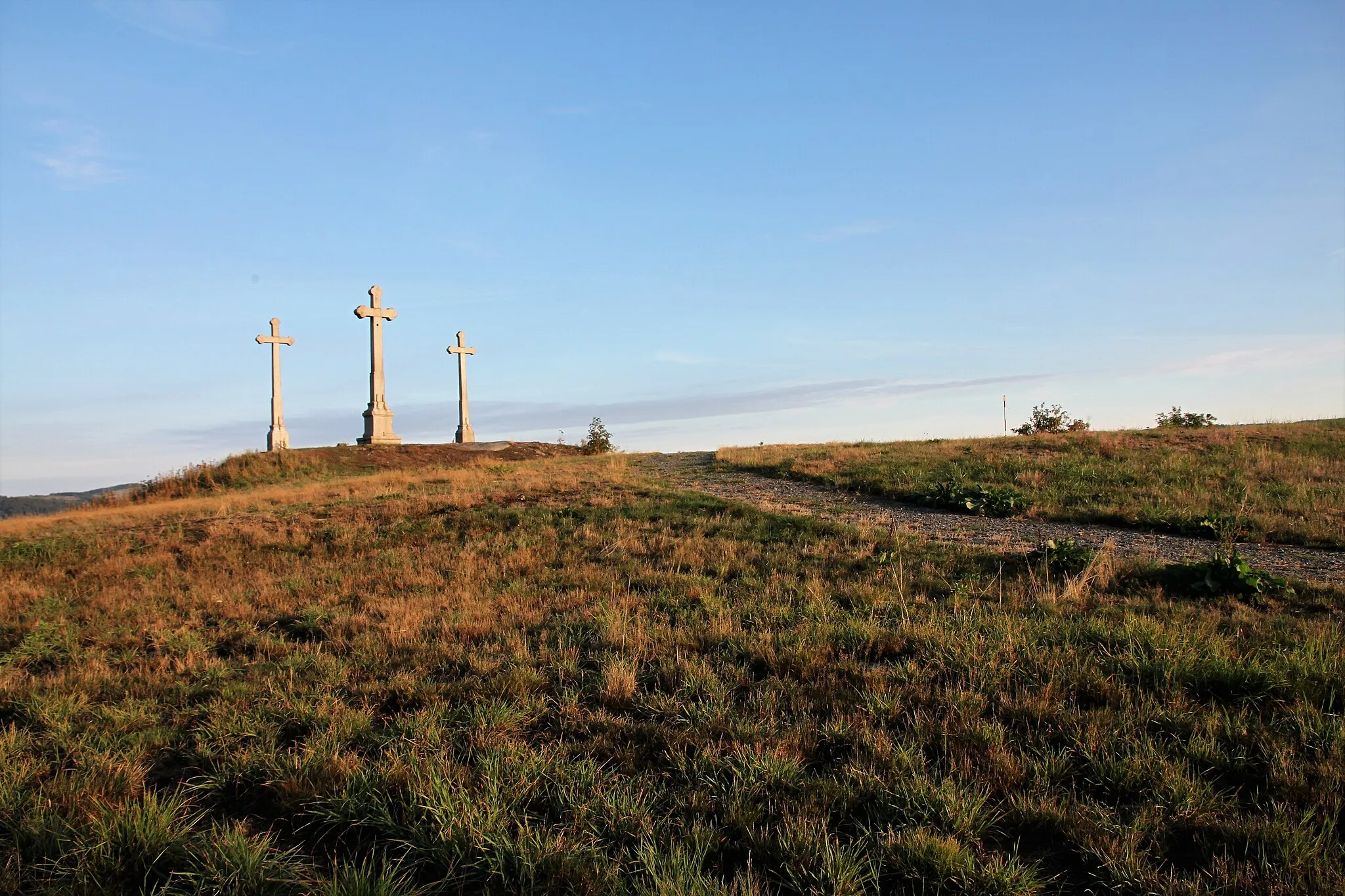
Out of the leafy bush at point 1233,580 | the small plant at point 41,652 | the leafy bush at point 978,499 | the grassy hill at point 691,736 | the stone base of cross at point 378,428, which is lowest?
the small plant at point 41,652

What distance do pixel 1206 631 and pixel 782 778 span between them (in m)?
3.95

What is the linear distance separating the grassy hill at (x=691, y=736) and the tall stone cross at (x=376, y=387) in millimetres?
26479

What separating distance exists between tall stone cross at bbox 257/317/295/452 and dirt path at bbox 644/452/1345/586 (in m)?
25.4

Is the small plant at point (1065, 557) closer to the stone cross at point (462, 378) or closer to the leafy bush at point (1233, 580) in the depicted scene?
the leafy bush at point (1233, 580)

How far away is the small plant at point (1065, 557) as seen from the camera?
7.64 m

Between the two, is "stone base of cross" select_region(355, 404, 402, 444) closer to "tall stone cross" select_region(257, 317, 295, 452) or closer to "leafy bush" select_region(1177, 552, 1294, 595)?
"tall stone cross" select_region(257, 317, 295, 452)

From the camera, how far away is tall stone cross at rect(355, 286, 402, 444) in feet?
111

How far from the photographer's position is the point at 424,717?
4.32 m

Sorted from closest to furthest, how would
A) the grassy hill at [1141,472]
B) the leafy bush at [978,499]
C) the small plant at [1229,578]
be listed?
1. the small plant at [1229,578]
2. the grassy hill at [1141,472]
3. the leafy bush at [978,499]

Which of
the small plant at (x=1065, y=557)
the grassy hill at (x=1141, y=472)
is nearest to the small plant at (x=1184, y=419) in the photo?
the grassy hill at (x=1141, y=472)

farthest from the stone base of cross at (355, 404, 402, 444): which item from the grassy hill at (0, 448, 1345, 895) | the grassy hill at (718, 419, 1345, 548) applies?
the grassy hill at (0, 448, 1345, 895)

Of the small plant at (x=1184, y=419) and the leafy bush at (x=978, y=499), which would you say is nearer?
the leafy bush at (x=978, y=499)

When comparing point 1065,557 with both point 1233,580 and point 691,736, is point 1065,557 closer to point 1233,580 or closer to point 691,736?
point 1233,580

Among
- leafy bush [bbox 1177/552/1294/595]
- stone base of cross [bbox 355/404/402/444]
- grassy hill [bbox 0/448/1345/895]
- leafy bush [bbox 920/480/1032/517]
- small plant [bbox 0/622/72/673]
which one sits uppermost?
stone base of cross [bbox 355/404/402/444]
